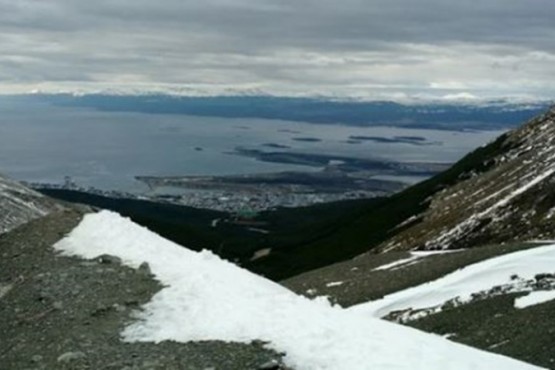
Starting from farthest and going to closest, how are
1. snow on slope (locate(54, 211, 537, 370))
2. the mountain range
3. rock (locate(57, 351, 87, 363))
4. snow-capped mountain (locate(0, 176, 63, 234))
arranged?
snow-capped mountain (locate(0, 176, 63, 234)) < rock (locate(57, 351, 87, 363)) < the mountain range < snow on slope (locate(54, 211, 537, 370))

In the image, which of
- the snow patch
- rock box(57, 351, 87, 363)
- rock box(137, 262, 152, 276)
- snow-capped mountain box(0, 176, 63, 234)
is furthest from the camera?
snow-capped mountain box(0, 176, 63, 234)

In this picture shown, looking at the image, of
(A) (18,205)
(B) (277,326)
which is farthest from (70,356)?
(A) (18,205)

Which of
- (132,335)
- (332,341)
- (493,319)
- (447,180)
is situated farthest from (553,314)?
(447,180)

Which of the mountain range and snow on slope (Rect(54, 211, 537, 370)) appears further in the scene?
the mountain range

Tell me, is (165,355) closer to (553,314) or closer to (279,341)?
(279,341)

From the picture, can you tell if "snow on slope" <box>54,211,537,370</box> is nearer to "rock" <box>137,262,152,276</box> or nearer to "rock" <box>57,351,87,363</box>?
"rock" <box>137,262,152,276</box>

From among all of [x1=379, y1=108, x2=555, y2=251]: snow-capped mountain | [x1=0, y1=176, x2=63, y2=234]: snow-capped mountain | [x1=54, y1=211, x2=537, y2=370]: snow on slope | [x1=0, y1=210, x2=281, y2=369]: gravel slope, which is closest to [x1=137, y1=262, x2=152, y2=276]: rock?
[x1=0, y1=210, x2=281, y2=369]: gravel slope
